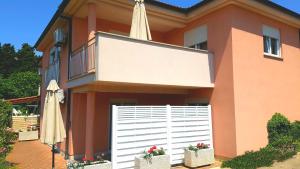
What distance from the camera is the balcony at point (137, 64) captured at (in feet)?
31.7

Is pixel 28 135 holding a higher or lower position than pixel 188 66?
lower

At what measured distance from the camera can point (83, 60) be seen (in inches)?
440

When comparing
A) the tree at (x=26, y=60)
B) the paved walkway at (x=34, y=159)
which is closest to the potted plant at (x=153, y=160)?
the paved walkway at (x=34, y=159)

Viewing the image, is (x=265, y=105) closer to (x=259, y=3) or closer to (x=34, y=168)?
(x=259, y=3)

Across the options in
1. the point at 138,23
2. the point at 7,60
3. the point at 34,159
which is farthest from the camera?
the point at 7,60

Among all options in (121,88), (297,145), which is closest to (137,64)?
(121,88)

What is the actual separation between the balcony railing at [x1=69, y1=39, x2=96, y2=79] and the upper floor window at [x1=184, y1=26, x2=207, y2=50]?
5.49 meters

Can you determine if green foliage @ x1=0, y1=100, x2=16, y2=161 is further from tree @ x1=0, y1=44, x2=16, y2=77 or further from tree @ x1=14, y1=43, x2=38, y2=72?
tree @ x1=14, y1=43, x2=38, y2=72

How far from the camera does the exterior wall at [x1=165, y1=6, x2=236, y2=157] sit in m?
11.6

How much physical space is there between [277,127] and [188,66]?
530cm

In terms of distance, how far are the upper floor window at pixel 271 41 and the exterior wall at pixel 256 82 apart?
0.29 meters

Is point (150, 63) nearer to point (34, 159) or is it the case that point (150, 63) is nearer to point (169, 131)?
point (169, 131)

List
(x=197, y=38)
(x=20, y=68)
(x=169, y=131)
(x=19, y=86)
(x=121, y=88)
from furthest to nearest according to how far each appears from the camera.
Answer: (x=20, y=68) → (x=19, y=86) → (x=197, y=38) → (x=121, y=88) → (x=169, y=131)

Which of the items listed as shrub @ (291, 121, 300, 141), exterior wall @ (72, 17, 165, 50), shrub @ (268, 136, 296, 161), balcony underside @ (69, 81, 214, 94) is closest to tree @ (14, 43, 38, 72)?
exterior wall @ (72, 17, 165, 50)
